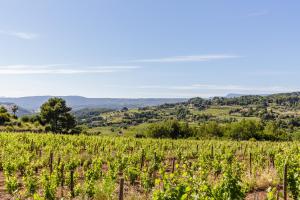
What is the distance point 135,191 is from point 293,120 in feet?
450

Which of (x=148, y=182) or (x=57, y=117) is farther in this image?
(x=57, y=117)

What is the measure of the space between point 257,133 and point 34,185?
281ft

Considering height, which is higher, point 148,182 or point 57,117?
point 148,182

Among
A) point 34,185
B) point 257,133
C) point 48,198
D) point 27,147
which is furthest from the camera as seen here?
point 257,133

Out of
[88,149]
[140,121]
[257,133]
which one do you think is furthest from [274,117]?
[88,149]

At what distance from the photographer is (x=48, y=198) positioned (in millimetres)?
12906

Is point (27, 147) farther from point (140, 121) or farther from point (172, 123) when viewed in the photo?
point (140, 121)

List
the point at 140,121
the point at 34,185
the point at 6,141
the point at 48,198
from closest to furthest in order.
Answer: the point at 48,198 < the point at 34,185 < the point at 6,141 < the point at 140,121

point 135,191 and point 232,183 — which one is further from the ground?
point 232,183

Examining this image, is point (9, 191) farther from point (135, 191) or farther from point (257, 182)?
point (257, 182)

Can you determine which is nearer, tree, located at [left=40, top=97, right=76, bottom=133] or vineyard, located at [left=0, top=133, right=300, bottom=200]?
vineyard, located at [left=0, top=133, right=300, bottom=200]

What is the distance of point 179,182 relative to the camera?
9719 millimetres

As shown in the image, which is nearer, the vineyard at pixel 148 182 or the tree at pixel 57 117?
the vineyard at pixel 148 182

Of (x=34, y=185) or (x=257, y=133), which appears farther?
(x=257, y=133)
